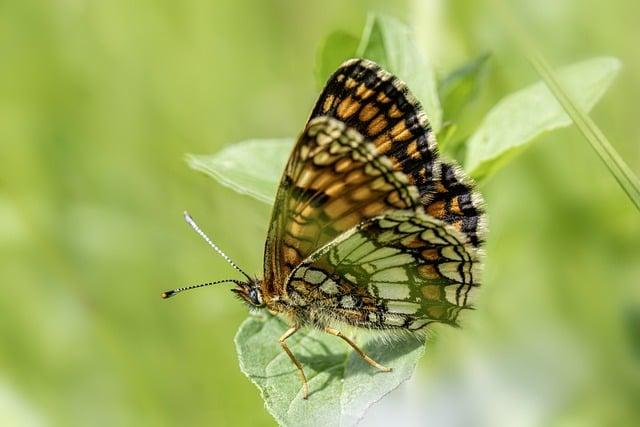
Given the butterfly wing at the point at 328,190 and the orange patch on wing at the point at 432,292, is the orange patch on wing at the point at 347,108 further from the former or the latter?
the orange patch on wing at the point at 432,292

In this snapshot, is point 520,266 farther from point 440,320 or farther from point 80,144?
point 80,144

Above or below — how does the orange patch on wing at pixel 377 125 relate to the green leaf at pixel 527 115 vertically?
above

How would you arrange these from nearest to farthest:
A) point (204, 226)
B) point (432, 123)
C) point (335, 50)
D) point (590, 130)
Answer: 1. point (590, 130)
2. point (432, 123)
3. point (335, 50)
4. point (204, 226)

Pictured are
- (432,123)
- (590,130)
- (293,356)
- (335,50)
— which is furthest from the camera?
(335,50)

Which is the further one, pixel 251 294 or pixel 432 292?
pixel 251 294

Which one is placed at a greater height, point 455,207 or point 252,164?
point 252,164

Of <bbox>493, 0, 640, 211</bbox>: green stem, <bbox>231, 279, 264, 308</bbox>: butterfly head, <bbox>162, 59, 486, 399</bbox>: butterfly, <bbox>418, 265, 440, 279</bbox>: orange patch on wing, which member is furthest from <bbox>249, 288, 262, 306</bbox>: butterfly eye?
<bbox>493, 0, 640, 211</bbox>: green stem

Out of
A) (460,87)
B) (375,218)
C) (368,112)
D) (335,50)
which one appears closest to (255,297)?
(375,218)

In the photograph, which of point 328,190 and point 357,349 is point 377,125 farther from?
point 357,349

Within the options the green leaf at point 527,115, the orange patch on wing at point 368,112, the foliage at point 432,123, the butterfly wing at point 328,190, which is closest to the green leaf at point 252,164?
the foliage at point 432,123
